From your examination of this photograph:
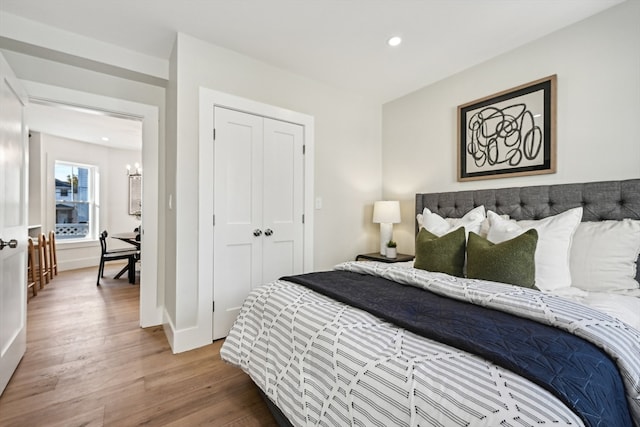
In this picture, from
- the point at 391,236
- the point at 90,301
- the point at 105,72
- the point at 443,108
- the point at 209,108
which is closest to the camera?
the point at 209,108

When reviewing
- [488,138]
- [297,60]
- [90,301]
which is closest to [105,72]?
[297,60]

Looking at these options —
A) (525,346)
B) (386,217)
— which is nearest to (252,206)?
(386,217)

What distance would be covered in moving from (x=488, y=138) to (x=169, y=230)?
2.94 meters

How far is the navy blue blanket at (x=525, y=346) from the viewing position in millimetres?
716

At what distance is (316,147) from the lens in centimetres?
305

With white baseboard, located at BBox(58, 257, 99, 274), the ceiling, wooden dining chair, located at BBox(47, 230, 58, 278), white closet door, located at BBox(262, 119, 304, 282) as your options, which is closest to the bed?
white closet door, located at BBox(262, 119, 304, 282)

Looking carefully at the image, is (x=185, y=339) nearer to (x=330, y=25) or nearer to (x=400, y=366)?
(x=400, y=366)

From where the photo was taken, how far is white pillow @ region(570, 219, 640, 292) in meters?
1.63

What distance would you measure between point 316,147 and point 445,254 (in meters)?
1.71

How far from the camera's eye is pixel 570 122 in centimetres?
214

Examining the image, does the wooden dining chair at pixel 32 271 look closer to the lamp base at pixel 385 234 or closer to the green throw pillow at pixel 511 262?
the lamp base at pixel 385 234

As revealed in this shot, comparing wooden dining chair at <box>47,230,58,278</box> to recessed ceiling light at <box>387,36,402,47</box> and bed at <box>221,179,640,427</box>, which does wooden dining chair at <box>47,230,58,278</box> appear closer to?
bed at <box>221,179,640,427</box>

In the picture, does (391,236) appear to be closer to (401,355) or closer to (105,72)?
(401,355)

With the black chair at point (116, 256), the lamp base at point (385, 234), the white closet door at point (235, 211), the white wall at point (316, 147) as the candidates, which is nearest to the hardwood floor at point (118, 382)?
the white wall at point (316, 147)
